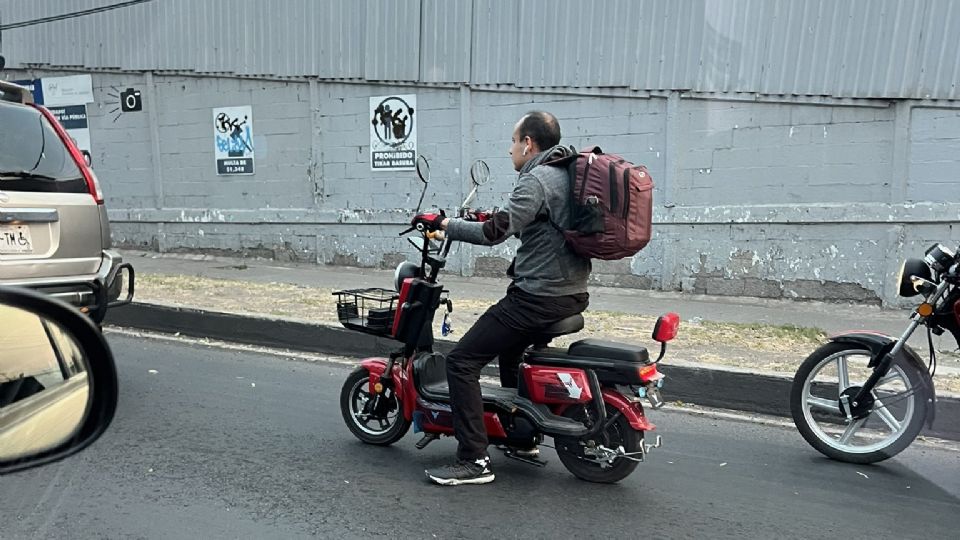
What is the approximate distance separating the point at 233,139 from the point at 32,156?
6.64 metres

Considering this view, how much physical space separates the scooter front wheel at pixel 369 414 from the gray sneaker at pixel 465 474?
0.54m

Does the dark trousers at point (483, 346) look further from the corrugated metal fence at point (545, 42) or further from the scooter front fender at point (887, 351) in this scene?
the corrugated metal fence at point (545, 42)

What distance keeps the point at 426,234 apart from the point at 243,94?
8.53 meters

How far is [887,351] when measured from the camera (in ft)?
13.6

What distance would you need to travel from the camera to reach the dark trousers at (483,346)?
3.65 meters

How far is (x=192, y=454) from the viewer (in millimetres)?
4199

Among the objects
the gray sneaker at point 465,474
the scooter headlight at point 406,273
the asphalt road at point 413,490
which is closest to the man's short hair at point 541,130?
the scooter headlight at point 406,273

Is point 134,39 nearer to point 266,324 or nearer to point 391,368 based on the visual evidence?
point 266,324

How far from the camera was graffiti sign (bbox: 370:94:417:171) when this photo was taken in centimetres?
1012

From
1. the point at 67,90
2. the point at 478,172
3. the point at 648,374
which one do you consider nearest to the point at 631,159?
the point at 478,172

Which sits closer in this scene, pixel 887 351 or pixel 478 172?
pixel 478 172

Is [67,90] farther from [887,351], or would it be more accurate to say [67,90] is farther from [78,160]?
[887,351]

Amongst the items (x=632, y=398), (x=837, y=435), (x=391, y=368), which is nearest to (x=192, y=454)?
(x=391, y=368)

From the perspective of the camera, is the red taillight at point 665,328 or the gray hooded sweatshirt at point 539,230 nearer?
the gray hooded sweatshirt at point 539,230
